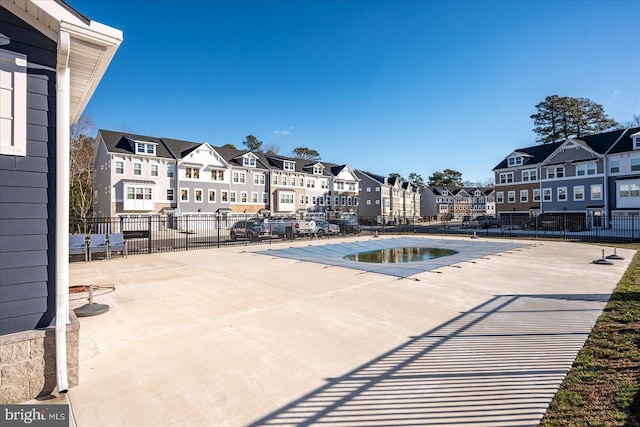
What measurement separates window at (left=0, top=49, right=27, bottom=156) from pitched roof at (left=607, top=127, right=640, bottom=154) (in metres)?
43.8

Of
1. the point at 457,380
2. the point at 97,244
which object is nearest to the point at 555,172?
the point at 457,380

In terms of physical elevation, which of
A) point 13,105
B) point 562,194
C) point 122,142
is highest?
point 122,142

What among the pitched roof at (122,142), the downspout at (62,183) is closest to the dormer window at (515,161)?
the pitched roof at (122,142)

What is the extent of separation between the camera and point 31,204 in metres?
3.31

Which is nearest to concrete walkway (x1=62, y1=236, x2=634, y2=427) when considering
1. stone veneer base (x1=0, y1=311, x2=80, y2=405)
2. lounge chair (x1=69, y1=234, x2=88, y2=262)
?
stone veneer base (x1=0, y1=311, x2=80, y2=405)

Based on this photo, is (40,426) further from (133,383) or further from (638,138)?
(638,138)

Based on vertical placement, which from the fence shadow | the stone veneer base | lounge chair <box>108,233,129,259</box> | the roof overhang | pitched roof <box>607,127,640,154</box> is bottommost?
the fence shadow

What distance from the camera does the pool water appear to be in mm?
13500

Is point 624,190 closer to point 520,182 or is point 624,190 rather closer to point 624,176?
point 624,176

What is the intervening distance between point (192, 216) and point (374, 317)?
115 ft

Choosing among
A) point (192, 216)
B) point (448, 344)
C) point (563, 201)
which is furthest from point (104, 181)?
point (563, 201)

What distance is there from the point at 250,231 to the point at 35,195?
18908mm

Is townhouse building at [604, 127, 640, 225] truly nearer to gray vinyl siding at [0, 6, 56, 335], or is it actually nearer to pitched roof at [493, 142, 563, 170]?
pitched roof at [493, 142, 563, 170]

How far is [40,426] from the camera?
9.36 ft
